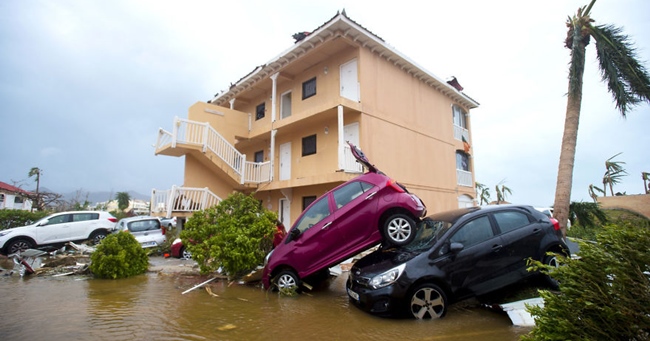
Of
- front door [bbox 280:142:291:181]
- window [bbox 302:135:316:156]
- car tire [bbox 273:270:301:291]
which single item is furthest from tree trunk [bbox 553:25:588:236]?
front door [bbox 280:142:291:181]

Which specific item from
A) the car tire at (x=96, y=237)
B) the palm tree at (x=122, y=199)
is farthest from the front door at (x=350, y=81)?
the palm tree at (x=122, y=199)

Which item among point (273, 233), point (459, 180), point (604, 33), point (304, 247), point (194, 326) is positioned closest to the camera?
point (194, 326)

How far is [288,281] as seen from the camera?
638cm

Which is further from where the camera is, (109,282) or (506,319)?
(109,282)

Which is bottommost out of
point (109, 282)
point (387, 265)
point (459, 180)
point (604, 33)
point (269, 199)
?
point (109, 282)

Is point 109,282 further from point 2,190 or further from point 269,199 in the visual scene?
point 2,190

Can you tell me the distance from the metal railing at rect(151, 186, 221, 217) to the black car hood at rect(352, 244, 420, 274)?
9.35 m

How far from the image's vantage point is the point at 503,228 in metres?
5.15

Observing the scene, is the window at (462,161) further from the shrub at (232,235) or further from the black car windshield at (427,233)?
the shrub at (232,235)

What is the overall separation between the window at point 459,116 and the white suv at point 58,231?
18.8 metres

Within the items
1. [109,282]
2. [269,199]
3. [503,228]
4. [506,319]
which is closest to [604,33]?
[503,228]

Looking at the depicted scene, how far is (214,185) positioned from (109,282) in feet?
25.5

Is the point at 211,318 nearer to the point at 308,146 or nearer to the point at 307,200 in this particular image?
the point at 307,200

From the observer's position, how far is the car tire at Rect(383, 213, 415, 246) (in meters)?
5.74
